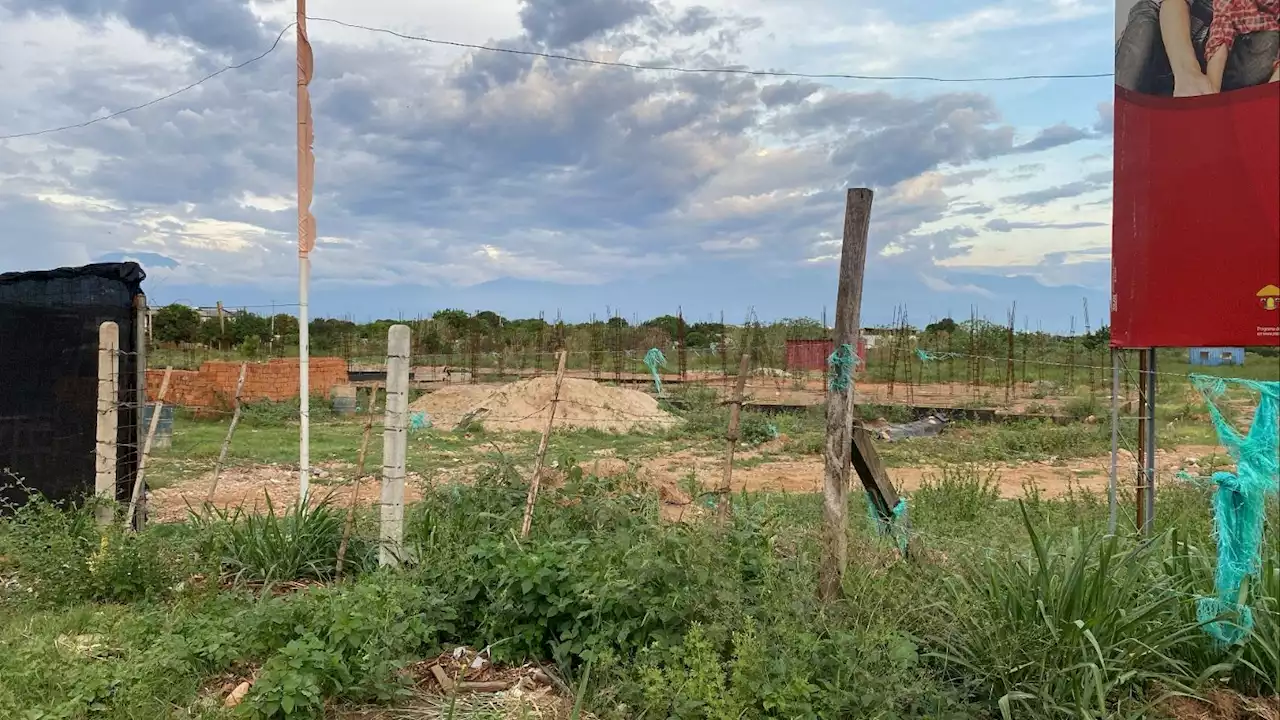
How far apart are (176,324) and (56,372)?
22.4m

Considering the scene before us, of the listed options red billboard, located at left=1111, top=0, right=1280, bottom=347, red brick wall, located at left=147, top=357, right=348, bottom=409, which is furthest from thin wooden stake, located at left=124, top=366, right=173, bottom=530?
red brick wall, located at left=147, top=357, right=348, bottom=409

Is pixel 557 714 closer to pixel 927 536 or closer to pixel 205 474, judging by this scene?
pixel 927 536

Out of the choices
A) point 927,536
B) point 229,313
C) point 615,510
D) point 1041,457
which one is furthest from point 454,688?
→ point 229,313

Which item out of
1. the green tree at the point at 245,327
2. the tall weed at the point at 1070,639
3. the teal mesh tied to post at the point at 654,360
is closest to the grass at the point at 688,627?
the tall weed at the point at 1070,639

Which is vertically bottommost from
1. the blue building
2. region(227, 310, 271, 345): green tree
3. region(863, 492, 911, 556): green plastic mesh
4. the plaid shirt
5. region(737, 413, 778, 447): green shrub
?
region(737, 413, 778, 447): green shrub

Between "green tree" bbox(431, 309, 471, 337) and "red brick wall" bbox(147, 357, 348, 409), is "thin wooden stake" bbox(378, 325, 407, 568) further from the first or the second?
"green tree" bbox(431, 309, 471, 337)

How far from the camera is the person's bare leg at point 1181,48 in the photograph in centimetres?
324

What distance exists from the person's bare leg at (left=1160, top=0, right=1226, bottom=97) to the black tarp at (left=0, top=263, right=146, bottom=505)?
659cm

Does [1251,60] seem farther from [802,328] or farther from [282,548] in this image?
[802,328]

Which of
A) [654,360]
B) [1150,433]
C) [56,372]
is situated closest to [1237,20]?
[1150,433]

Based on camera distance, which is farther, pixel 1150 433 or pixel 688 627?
pixel 1150 433

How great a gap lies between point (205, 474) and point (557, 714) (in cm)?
798

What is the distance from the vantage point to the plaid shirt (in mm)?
2963

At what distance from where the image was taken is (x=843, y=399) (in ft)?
12.0
